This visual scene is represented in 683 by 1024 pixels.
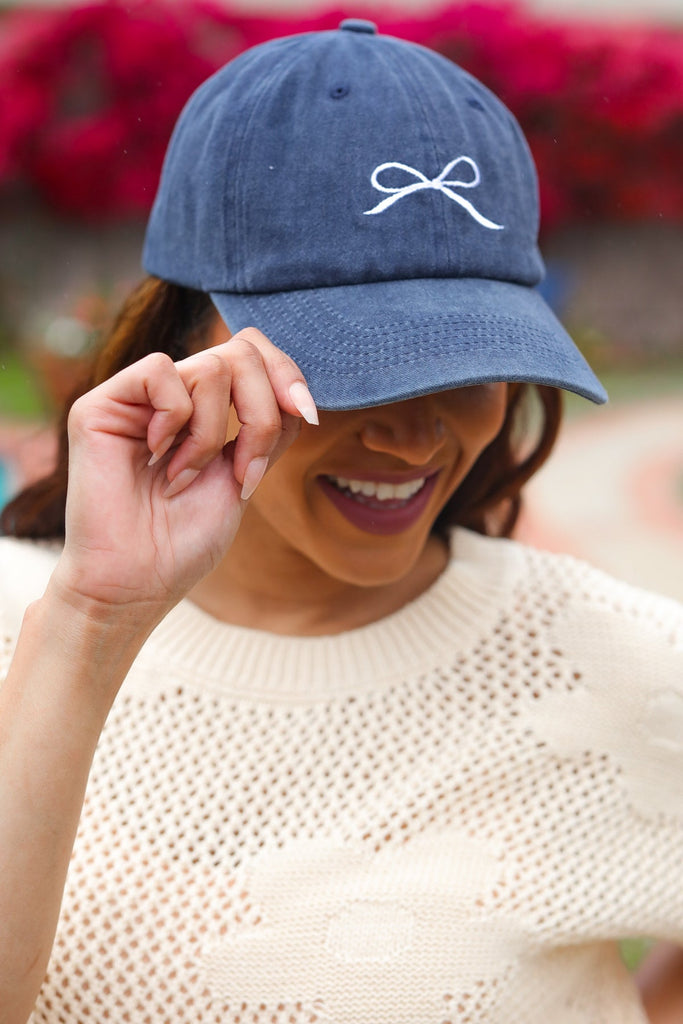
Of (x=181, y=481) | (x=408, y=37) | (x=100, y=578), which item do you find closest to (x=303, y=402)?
(x=181, y=481)

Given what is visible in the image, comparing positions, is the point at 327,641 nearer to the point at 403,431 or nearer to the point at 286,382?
the point at 403,431

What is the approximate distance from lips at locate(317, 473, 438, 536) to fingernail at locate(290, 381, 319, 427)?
0.22m

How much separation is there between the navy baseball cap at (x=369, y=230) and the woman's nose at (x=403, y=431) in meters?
0.11

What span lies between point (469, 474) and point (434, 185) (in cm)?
57

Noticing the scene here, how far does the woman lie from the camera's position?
3.44 ft

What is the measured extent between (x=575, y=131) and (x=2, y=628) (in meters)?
5.21

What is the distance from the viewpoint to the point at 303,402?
1.05 metres

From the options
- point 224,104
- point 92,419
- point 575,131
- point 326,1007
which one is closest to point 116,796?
point 326,1007

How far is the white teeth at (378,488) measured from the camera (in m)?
1.28

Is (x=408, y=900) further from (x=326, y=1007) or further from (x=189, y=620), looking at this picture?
(x=189, y=620)

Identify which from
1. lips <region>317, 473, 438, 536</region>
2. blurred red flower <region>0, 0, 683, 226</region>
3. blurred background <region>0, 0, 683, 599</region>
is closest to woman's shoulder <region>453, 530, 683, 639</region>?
lips <region>317, 473, 438, 536</region>

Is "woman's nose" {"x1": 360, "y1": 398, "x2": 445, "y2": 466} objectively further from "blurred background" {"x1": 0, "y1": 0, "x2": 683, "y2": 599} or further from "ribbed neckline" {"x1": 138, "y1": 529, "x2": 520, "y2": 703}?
"blurred background" {"x1": 0, "y1": 0, "x2": 683, "y2": 599}

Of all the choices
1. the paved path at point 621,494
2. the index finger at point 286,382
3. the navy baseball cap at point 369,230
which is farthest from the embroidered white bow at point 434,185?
the paved path at point 621,494

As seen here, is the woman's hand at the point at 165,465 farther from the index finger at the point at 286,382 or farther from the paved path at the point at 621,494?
the paved path at the point at 621,494
